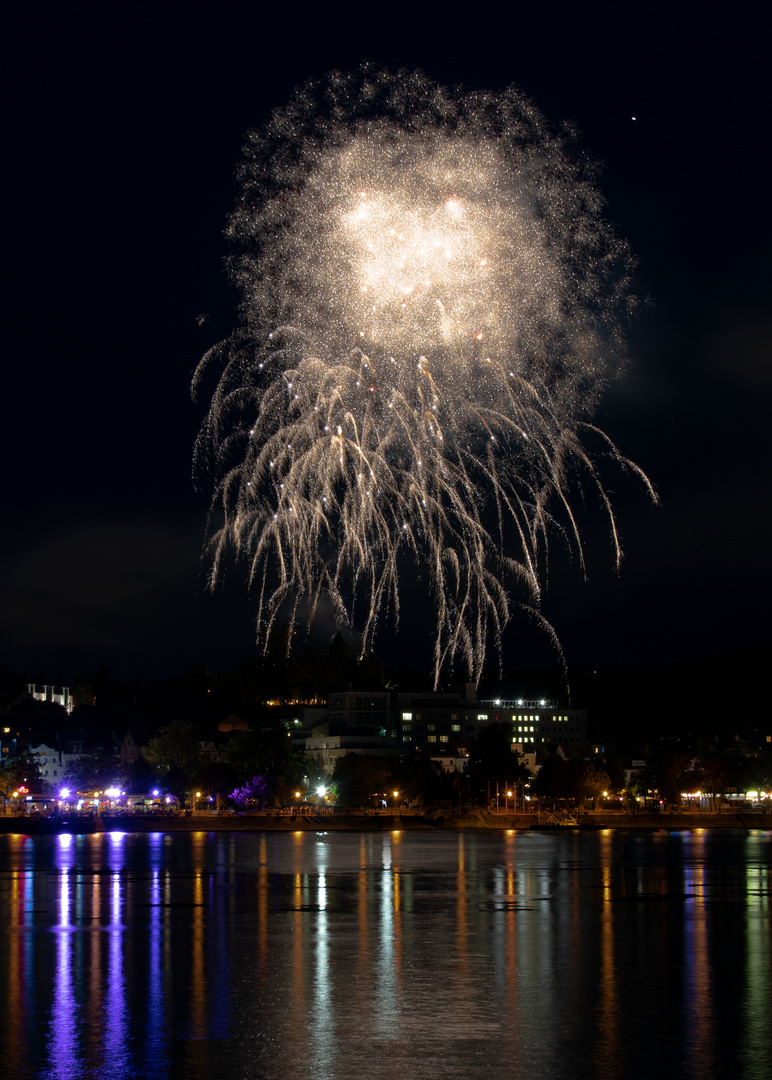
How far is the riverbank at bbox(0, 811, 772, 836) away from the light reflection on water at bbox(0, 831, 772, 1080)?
6267cm

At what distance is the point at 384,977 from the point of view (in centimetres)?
2041

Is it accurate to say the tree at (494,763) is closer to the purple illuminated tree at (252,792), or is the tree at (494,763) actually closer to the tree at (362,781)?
the tree at (362,781)

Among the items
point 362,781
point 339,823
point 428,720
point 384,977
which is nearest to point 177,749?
point 362,781

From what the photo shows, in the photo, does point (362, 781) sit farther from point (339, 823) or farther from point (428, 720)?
point (428, 720)

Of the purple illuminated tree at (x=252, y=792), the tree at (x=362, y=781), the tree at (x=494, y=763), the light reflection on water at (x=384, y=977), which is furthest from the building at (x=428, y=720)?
the light reflection on water at (x=384, y=977)

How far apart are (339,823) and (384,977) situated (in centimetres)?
9123

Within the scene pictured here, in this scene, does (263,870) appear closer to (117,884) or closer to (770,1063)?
(117,884)

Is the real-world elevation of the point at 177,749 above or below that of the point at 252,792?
above

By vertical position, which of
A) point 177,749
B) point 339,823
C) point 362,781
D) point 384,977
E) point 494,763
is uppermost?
point 384,977

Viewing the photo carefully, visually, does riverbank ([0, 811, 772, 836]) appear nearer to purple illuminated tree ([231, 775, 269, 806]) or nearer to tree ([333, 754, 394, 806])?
purple illuminated tree ([231, 775, 269, 806])

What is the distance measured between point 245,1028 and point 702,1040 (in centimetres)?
618

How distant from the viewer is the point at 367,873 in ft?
156

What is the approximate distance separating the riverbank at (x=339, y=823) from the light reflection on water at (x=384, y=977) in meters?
62.7

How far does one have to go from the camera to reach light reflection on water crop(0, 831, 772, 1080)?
47.9ft
